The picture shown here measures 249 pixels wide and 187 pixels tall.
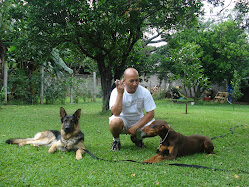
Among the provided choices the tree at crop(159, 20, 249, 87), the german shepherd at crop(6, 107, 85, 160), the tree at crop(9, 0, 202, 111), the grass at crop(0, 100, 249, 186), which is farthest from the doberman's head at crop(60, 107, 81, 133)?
the tree at crop(159, 20, 249, 87)

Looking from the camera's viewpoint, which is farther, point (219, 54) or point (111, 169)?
point (219, 54)

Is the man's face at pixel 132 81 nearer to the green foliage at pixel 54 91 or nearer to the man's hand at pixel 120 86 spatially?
the man's hand at pixel 120 86

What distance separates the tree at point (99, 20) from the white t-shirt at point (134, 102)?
132 inches

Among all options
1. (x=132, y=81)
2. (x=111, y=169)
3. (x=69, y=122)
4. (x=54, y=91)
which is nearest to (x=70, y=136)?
(x=69, y=122)

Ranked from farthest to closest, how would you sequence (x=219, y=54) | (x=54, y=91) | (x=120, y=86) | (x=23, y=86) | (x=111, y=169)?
1. (x=219, y=54)
2. (x=54, y=91)
3. (x=23, y=86)
4. (x=120, y=86)
5. (x=111, y=169)

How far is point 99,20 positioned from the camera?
25.3 feet

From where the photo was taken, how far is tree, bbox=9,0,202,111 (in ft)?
24.5

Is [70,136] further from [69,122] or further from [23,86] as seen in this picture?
[23,86]

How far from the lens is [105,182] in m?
2.97

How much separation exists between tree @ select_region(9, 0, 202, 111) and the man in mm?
3310

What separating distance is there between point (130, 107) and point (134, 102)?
0.42 ft

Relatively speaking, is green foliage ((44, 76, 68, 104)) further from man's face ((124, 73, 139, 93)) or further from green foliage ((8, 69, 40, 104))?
man's face ((124, 73, 139, 93))

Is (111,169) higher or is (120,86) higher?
(120,86)

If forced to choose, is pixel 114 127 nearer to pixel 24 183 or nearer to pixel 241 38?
pixel 24 183
